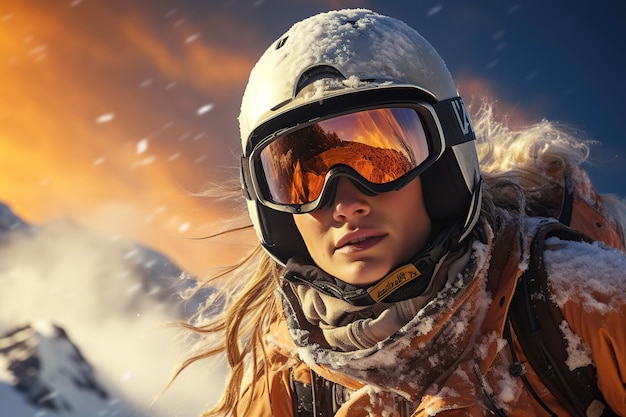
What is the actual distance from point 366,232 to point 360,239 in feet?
0.14

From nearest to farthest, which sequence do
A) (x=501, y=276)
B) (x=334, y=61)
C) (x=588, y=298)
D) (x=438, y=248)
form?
(x=588, y=298)
(x=501, y=276)
(x=438, y=248)
(x=334, y=61)

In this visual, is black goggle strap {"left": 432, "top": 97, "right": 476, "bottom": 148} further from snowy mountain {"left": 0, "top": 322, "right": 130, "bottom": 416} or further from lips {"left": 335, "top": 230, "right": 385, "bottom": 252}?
snowy mountain {"left": 0, "top": 322, "right": 130, "bottom": 416}

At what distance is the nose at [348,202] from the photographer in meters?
2.03

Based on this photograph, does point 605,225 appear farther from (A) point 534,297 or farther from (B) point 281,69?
(B) point 281,69

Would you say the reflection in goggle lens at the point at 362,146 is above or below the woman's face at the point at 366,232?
above

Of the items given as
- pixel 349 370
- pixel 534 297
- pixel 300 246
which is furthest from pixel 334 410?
pixel 534 297

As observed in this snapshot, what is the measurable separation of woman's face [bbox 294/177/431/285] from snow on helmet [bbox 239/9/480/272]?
21 cm

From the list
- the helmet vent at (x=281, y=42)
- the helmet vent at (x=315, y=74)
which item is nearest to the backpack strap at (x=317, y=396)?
the helmet vent at (x=315, y=74)

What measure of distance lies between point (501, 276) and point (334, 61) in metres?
1.14

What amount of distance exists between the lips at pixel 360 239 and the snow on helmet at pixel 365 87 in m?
0.35

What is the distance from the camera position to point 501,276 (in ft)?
6.27

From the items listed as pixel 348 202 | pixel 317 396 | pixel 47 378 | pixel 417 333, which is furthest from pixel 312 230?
pixel 47 378

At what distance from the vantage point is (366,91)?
2088 millimetres

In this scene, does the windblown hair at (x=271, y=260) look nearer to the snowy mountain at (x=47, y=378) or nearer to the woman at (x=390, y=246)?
the woman at (x=390, y=246)
